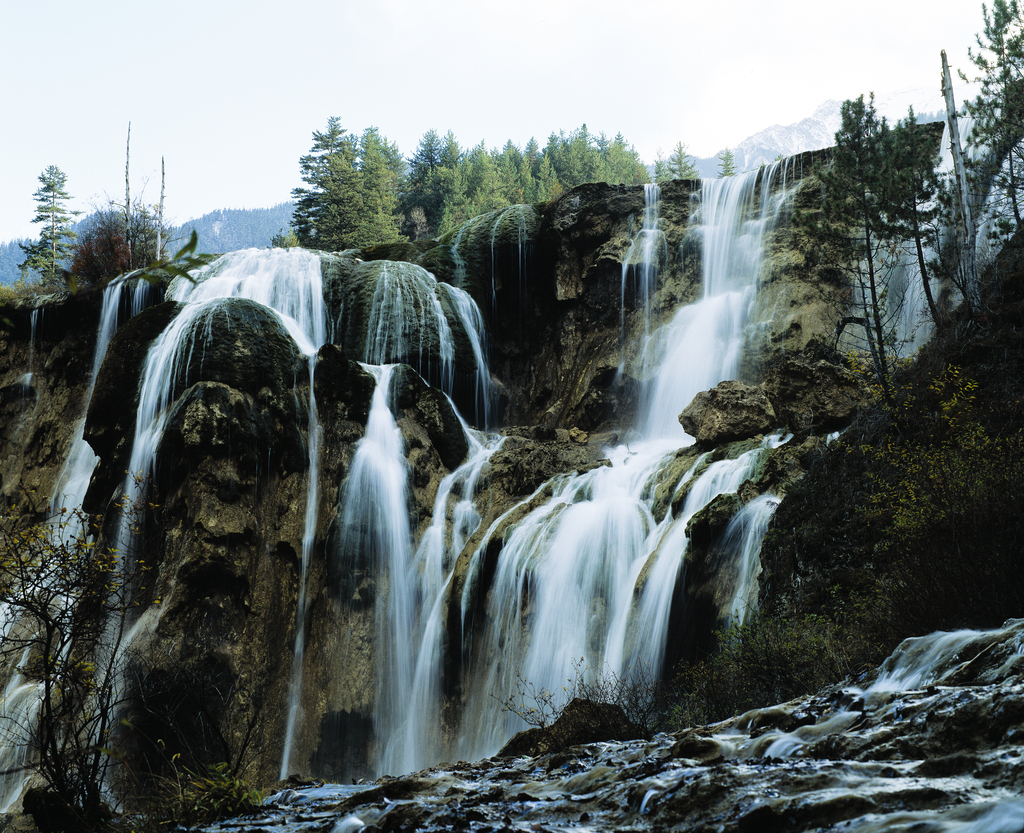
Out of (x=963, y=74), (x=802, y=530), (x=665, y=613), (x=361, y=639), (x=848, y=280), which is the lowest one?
(x=361, y=639)

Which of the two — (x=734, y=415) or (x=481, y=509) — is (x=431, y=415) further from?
(x=734, y=415)

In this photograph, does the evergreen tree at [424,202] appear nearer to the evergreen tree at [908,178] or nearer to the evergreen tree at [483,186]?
the evergreen tree at [483,186]

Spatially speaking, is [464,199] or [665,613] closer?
[665,613]

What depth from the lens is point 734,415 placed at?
54.0 ft

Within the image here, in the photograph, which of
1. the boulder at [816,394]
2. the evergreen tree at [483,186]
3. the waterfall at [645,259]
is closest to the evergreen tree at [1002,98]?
the boulder at [816,394]

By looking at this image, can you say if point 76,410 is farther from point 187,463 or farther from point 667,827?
point 667,827

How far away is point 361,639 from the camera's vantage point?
57.1 feet

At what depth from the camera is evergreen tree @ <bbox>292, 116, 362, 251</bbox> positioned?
47031 mm

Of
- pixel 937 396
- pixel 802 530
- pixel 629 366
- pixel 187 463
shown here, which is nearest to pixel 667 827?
pixel 802 530

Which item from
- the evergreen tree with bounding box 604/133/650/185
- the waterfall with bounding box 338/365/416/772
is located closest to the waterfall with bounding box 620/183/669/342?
the waterfall with bounding box 338/365/416/772

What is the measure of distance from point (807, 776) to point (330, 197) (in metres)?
48.7

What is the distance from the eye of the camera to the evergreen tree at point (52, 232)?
4881 centimetres

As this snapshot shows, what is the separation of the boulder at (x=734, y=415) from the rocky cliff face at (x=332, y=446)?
50 mm

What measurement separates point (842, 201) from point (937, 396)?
619 centimetres
